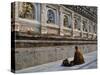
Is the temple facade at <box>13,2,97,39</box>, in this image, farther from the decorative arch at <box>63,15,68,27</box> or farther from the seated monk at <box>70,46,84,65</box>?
the seated monk at <box>70,46,84,65</box>

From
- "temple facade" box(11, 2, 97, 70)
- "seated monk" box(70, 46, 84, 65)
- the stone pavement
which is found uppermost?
"temple facade" box(11, 2, 97, 70)

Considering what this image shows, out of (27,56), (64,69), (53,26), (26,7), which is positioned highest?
(26,7)

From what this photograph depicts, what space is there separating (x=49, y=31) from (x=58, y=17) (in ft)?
0.76

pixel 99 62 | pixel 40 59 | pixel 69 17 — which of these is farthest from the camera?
pixel 99 62

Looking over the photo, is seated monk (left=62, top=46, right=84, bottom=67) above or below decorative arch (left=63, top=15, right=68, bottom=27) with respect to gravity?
below

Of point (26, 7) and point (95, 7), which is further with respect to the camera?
point (95, 7)

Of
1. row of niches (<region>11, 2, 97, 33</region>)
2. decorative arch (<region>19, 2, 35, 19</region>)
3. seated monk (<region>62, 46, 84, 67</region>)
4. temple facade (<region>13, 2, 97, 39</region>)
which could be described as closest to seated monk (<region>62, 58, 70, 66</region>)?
seated monk (<region>62, 46, 84, 67</region>)

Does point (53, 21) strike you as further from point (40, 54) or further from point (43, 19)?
point (40, 54)

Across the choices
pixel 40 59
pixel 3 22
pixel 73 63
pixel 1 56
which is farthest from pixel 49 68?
pixel 3 22

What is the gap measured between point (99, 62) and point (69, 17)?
0.81m

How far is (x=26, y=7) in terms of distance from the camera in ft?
8.78

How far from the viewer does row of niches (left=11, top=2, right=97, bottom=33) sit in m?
2.67

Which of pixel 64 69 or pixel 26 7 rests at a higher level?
pixel 26 7

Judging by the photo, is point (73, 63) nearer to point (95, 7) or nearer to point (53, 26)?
point (53, 26)
